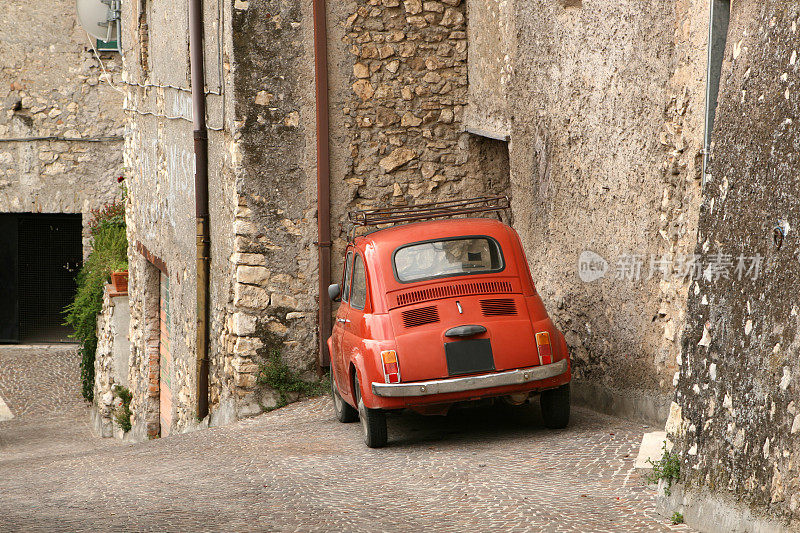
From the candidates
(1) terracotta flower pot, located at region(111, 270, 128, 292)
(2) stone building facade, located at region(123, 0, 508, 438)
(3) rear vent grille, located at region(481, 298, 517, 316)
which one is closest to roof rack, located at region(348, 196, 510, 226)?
(2) stone building facade, located at region(123, 0, 508, 438)

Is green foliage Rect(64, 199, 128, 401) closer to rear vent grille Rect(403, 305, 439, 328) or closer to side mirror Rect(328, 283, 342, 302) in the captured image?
side mirror Rect(328, 283, 342, 302)

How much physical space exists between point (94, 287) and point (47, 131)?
343 centimetres

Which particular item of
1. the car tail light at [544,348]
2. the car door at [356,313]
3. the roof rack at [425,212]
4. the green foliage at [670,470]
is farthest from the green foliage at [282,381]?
the green foliage at [670,470]

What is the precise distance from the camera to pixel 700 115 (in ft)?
19.6

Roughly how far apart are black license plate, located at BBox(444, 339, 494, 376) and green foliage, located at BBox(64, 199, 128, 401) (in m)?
10.7

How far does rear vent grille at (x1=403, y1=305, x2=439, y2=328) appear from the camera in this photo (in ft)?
22.0

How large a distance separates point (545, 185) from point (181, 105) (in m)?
4.71

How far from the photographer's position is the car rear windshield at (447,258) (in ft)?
23.0

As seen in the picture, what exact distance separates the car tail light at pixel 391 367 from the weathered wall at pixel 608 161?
179 centimetres

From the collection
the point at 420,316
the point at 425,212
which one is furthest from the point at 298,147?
the point at 420,316

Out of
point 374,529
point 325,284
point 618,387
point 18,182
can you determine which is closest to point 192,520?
point 374,529

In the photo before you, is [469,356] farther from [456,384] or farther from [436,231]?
[436,231]

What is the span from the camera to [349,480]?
19.3 ft

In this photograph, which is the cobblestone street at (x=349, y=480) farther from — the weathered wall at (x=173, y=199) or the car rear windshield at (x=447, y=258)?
the weathered wall at (x=173, y=199)
